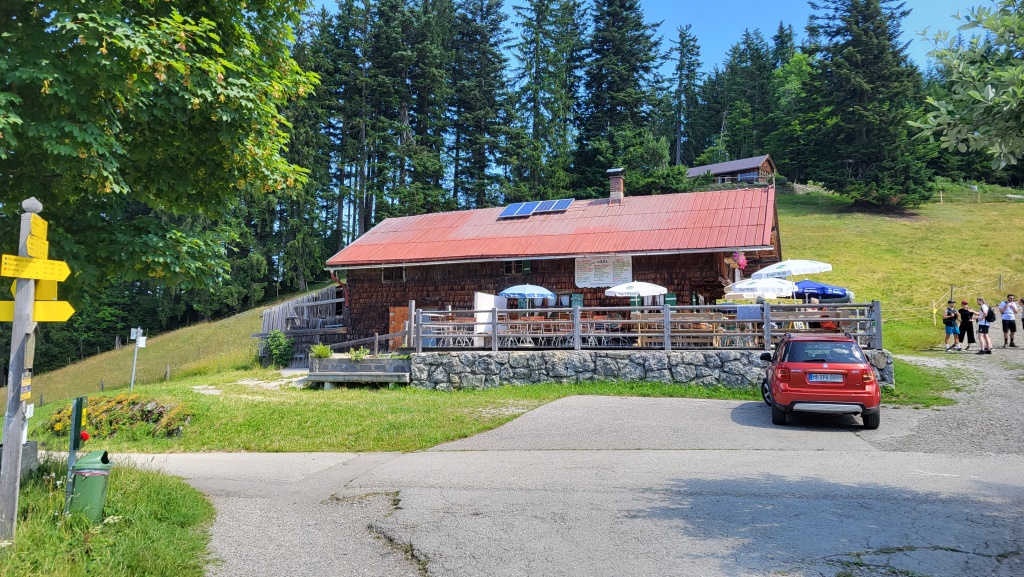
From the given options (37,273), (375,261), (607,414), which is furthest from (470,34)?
(37,273)

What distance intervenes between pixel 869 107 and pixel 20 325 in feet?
182

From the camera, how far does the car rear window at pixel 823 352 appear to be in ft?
34.3

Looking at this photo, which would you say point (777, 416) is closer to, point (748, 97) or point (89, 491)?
point (89, 491)

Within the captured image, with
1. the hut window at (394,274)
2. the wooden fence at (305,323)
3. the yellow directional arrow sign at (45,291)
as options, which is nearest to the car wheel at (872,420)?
the yellow directional arrow sign at (45,291)

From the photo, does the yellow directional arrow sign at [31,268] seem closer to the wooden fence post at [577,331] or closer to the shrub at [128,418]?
the shrub at [128,418]

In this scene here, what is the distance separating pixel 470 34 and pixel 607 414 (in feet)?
148

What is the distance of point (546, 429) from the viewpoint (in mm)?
10828

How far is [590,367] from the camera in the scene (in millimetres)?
15750

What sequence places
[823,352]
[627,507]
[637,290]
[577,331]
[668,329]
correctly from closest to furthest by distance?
[627,507] < [823,352] < [668,329] < [577,331] < [637,290]

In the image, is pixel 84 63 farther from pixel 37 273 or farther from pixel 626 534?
pixel 626 534

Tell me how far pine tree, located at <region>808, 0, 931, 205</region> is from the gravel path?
35422 mm

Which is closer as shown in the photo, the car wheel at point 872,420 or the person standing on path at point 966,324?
the car wheel at point 872,420

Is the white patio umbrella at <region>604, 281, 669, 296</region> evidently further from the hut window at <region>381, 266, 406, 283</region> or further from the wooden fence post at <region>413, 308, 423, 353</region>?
the hut window at <region>381, 266, 406, 283</region>

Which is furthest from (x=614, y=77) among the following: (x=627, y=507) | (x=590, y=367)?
(x=627, y=507)
